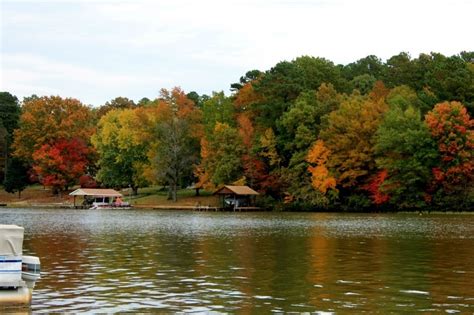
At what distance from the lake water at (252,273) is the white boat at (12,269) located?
0.90 m

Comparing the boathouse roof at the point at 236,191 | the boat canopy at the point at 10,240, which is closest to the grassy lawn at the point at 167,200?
the boathouse roof at the point at 236,191

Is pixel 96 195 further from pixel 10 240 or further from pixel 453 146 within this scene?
pixel 10 240

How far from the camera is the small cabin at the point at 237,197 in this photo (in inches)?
3319

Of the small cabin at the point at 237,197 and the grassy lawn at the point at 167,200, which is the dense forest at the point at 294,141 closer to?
the small cabin at the point at 237,197

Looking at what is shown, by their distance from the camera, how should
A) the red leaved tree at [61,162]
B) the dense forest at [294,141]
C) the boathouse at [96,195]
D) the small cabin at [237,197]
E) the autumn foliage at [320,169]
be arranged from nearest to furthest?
the dense forest at [294,141] < the autumn foliage at [320,169] < the small cabin at [237,197] < the boathouse at [96,195] < the red leaved tree at [61,162]

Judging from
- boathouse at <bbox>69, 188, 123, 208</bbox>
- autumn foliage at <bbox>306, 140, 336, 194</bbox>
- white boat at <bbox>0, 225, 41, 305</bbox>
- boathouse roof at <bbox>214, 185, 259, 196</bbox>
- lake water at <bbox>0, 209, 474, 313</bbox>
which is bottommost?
lake water at <bbox>0, 209, 474, 313</bbox>

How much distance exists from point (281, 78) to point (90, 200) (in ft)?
101

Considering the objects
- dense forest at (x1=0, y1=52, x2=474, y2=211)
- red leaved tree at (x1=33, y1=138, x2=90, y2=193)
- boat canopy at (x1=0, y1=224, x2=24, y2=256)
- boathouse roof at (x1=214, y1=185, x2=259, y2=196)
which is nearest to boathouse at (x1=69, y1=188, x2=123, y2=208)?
dense forest at (x1=0, y1=52, x2=474, y2=211)

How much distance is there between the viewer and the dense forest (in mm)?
74000

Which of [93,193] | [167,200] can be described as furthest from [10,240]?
[167,200]

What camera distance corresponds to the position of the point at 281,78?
91.1 metres

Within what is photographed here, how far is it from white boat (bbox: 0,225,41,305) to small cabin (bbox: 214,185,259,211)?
226ft

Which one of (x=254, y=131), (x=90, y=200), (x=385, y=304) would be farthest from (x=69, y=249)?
(x=90, y=200)

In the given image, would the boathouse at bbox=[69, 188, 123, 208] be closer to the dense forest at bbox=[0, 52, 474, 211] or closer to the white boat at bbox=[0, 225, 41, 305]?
the dense forest at bbox=[0, 52, 474, 211]
